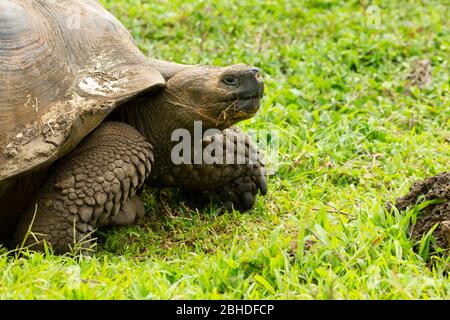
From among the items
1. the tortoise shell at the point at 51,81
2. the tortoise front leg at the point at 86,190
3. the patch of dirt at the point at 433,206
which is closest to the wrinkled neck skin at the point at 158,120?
the tortoise shell at the point at 51,81

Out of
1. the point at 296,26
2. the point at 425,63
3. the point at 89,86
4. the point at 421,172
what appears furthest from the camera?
the point at 296,26

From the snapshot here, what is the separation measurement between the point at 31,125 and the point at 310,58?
11.6ft

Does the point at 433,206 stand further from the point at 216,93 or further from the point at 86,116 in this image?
the point at 86,116

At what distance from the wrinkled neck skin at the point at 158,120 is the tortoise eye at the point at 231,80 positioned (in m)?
0.31

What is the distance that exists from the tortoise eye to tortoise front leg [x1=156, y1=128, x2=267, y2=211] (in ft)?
1.64

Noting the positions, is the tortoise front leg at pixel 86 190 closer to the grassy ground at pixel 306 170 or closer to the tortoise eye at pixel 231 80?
the grassy ground at pixel 306 170

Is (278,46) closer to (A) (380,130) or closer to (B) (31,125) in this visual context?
(A) (380,130)

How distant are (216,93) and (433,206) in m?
1.23

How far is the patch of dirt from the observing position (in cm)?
380

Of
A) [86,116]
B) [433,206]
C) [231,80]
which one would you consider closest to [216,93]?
[231,80]

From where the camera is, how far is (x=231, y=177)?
16.0 feet

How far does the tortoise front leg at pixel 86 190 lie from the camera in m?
4.03

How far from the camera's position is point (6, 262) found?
3.70 m

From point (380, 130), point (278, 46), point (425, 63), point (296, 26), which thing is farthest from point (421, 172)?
point (296, 26)
